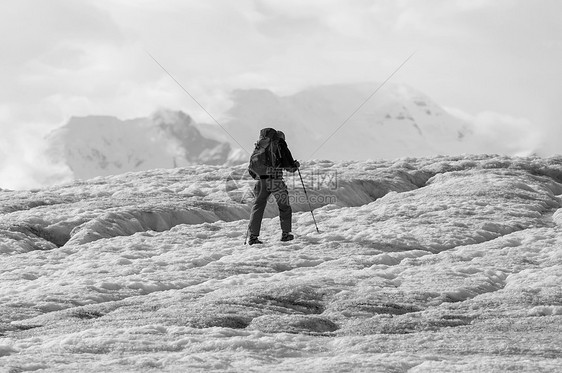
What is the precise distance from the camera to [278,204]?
25.8 metres

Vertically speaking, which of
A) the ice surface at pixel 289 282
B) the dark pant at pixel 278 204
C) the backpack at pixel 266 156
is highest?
the backpack at pixel 266 156

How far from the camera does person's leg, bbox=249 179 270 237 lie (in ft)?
84.1

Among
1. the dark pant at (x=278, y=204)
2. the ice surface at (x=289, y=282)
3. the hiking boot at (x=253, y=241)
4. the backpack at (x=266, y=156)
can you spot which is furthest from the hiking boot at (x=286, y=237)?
the backpack at (x=266, y=156)

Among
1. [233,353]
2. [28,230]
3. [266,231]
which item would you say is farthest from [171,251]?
[233,353]

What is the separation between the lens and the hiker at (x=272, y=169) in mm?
25641

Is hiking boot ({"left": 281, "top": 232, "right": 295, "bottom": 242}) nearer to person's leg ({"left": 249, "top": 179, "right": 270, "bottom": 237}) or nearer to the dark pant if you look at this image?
the dark pant

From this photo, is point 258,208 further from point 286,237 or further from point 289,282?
point 289,282

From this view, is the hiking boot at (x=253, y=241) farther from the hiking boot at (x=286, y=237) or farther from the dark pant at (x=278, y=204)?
the hiking boot at (x=286, y=237)

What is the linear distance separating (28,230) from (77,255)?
4760 millimetres

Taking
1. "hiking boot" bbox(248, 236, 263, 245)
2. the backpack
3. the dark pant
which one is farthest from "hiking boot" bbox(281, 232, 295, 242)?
the backpack

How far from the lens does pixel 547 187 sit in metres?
37.5

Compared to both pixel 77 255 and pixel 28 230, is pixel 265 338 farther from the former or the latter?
pixel 28 230

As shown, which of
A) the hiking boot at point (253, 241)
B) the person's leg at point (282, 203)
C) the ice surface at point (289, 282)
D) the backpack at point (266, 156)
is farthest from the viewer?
the person's leg at point (282, 203)

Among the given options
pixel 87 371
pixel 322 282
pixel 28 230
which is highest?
pixel 28 230
